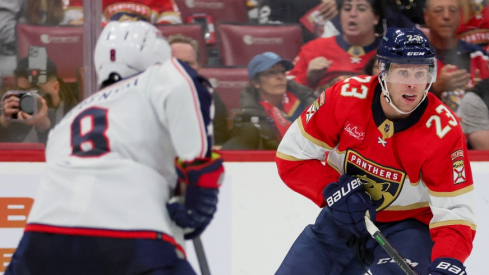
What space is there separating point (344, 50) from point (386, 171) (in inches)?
46.9

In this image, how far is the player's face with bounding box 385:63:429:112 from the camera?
255 cm

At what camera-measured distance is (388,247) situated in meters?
2.58

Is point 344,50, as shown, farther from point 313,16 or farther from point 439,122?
point 439,122

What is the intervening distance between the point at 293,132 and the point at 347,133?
22 centimetres

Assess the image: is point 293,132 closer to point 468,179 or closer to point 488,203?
point 468,179

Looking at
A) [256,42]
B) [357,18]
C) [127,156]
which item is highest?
[127,156]

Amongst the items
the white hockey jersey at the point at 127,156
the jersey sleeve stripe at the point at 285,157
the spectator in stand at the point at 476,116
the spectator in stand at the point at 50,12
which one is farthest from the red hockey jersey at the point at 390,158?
the spectator in stand at the point at 50,12

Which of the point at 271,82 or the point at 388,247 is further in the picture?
the point at 271,82

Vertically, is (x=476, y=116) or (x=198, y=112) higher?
(x=198, y=112)

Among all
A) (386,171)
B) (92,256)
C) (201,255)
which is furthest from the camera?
(386,171)

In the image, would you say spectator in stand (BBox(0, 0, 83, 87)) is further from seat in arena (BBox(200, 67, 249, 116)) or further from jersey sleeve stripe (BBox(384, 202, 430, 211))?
jersey sleeve stripe (BBox(384, 202, 430, 211))

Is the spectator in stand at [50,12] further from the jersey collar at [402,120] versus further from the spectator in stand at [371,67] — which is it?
the jersey collar at [402,120]

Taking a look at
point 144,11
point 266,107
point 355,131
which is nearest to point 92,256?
point 355,131

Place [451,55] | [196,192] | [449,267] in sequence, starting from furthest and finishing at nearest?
[451,55] → [449,267] → [196,192]
